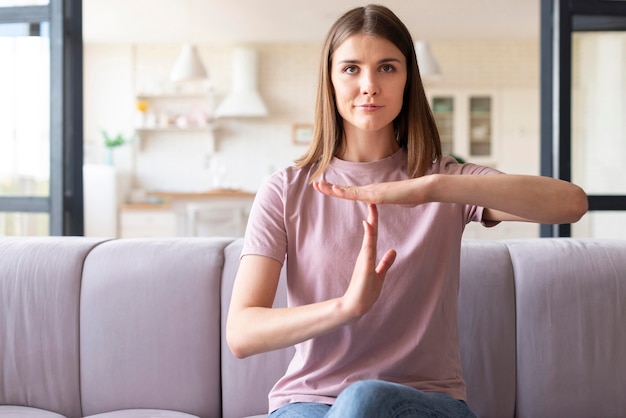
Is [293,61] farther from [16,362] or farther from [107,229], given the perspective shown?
[16,362]

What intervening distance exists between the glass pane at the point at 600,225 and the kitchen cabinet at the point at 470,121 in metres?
6.35

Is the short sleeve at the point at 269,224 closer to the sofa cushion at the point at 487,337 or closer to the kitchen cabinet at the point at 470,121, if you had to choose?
the sofa cushion at the point at 487,337

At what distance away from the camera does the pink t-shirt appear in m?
1.53

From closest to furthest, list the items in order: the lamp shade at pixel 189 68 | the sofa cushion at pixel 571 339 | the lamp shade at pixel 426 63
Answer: the sofa cushion at pixel 571 339, the lamp shade at pixel 426 63, the lamp shade at pixel 189 68

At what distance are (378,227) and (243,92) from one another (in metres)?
7.57

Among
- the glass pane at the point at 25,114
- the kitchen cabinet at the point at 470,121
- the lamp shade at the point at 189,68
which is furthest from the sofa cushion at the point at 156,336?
the kitchen cabinet at the point at 470,121

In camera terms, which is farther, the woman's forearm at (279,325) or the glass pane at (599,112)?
the glass pane at (599,112)

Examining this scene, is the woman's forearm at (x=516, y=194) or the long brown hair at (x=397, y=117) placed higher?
the long brown hair at (x=397, y=117)

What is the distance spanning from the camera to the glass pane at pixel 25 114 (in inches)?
115

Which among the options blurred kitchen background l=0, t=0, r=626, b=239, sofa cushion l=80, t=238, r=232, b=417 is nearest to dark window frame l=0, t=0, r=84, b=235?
sofa cushion l=80, t=238, r=232, b=417

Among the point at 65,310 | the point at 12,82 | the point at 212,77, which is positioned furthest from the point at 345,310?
the point at 212,77

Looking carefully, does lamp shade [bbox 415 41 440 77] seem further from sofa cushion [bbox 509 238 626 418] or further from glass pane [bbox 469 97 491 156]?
sofa cushion [bbox 509 238 626 418]

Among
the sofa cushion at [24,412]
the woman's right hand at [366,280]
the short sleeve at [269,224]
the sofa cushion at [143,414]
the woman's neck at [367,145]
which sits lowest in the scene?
the sofa cushion at [24,412]

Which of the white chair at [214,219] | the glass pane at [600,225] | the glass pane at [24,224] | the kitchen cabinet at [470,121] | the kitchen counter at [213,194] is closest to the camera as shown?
the glass pane at [600,225]
